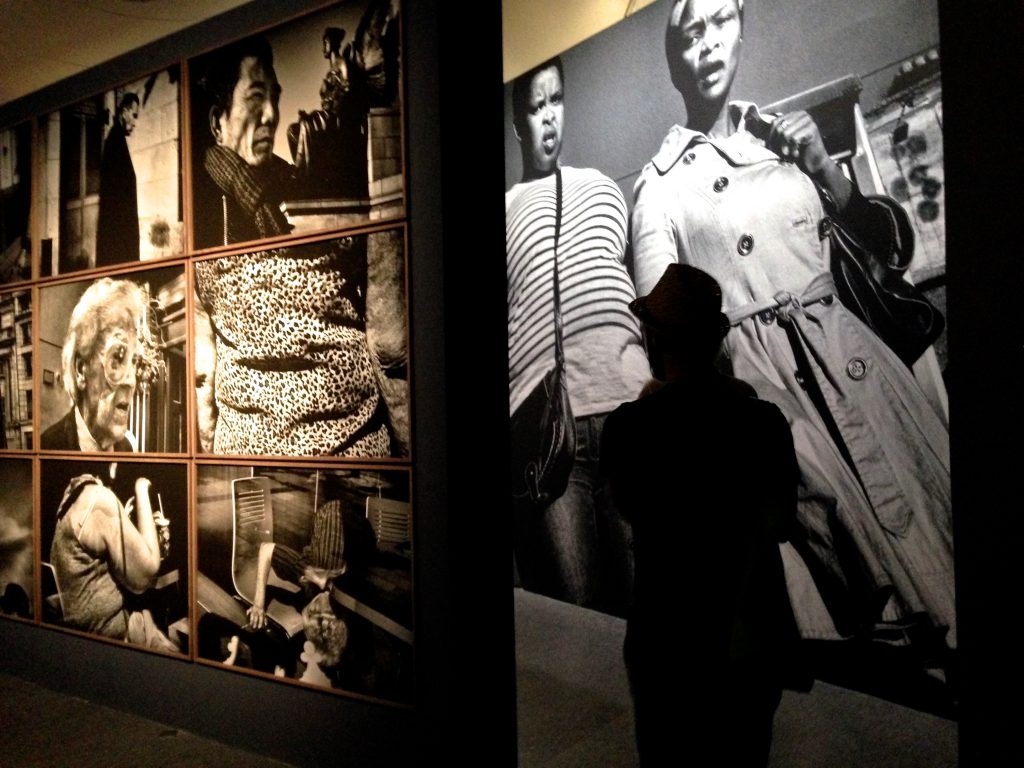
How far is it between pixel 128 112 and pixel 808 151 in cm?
295

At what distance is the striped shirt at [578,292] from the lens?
4809 mm

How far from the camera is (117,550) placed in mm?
3354

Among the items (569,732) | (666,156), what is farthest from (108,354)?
(666,156)

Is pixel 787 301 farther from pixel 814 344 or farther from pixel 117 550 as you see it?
pixel 117 550

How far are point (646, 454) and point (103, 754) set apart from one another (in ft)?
8.29

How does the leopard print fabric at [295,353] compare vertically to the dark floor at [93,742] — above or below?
Result: above

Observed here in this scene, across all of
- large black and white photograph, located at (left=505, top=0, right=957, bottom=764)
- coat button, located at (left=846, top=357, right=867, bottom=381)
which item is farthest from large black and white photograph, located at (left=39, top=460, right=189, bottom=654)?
coat button, located at (left=846, top=357, right=867, bottom=381)

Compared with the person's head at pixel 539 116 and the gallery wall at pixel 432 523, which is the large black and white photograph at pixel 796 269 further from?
the gallery wall at pixel 432 523

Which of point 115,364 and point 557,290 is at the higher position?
point 557,290

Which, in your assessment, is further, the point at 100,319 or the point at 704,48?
the point at 704,48

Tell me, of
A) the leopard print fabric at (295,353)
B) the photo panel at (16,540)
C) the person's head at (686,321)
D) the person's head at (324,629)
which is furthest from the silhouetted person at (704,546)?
the photo panel at (16,540)

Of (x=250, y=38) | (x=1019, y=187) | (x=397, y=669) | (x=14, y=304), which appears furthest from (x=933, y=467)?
(x=14, y=304)

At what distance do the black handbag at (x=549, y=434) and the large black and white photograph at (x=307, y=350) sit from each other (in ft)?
8.22

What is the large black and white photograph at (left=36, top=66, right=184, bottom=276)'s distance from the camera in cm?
316
